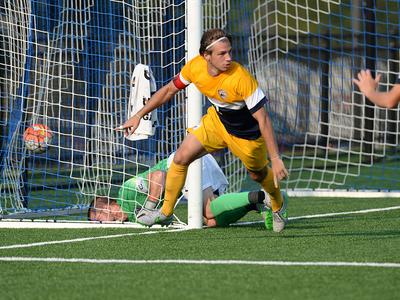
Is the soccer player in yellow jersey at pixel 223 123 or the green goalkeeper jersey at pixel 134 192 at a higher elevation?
the soccer player in yellow jersey at pixel 223 123

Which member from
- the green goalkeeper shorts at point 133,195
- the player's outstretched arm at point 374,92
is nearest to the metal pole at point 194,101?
the green goalkeeper shorts at point 133,195

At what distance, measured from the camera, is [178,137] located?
1019 centimetres

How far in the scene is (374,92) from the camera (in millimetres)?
6344

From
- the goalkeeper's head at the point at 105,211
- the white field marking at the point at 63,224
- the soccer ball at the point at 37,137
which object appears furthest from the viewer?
the soccer ball at the point at 37,137

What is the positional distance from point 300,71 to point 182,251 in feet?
32.6

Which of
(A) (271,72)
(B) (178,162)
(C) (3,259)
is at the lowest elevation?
(C) (3,259)

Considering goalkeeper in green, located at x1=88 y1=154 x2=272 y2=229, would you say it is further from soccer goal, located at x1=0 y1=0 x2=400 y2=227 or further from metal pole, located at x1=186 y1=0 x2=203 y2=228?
soccer goal, located at x1=0 y1=0 x2=400 y2=227

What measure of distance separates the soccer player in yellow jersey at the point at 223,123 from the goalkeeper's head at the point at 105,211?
1.28 metres

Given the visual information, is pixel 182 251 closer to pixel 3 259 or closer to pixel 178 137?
pixel 3 259

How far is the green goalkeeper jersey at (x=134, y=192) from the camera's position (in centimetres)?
960

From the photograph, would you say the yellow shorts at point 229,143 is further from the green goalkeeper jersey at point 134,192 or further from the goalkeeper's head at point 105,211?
the goalkeeper's head at point 105,211

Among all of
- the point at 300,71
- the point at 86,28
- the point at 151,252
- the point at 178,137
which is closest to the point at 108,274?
the point at 151,252

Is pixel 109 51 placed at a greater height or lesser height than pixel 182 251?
greater

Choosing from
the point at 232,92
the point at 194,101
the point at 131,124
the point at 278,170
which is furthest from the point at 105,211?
the point at 278,170
